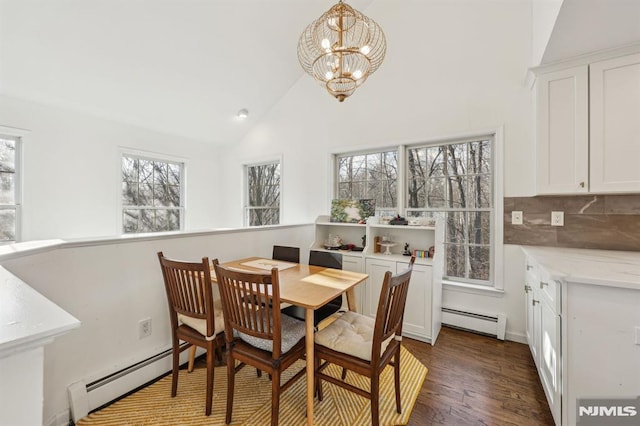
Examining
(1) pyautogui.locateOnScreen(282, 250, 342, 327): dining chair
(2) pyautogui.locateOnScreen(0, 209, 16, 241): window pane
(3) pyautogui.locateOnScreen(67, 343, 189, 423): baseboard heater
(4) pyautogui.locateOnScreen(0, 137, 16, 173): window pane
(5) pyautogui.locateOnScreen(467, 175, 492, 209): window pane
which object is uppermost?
(4) pyautogui.locateOnScreen(0, 137, 16, 173): window pane

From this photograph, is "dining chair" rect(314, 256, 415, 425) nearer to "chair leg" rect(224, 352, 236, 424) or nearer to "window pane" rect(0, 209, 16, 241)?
"chair leg" rect(224, 352, 236, 424)

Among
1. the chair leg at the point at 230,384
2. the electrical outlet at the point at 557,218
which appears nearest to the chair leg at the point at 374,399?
the chair leg at the point at 230,384

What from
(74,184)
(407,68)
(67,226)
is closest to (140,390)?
(67,226)

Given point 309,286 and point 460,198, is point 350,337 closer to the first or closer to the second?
point 309,286

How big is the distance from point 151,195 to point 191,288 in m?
3.07

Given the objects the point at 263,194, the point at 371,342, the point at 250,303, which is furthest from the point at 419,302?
the point at 263,194

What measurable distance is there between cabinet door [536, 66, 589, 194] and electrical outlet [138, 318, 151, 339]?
11.0 ft

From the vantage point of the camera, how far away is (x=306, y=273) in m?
2.23

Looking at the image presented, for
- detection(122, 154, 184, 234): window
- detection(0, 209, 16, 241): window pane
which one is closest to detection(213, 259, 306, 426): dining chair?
detection(0, 209, 16, 241): window pane

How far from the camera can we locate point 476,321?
2.88 metres

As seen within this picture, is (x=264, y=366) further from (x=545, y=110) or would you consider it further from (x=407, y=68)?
(x=407, y=68)

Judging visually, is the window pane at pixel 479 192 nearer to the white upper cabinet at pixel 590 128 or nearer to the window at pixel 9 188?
the white upper cabinet at pixel 590 128

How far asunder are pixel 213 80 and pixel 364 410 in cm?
388

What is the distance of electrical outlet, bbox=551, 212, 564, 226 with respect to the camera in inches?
98.9
